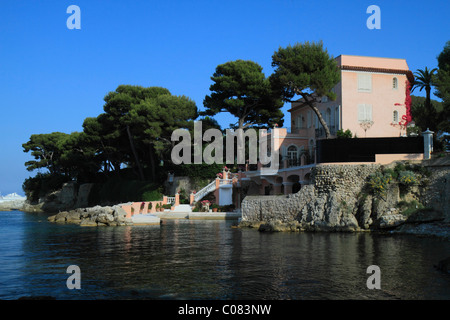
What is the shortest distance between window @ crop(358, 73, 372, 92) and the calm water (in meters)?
15.6

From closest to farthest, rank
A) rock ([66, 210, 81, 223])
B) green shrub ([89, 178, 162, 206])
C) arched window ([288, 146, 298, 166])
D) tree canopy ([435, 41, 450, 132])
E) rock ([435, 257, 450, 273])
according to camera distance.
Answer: rock ([435, 257, 450, 273]) → tree canopy ([435, 41, 450, 132]) → arched window ([288, 146, 298, 166]) → rock ([66, 210, 81, 223]) → green shrub ([89, 178, 162, 206])

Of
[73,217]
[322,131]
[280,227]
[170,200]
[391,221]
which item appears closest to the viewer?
[391,221]

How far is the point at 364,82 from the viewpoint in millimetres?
36781

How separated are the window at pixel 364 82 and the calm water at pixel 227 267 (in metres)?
15.6

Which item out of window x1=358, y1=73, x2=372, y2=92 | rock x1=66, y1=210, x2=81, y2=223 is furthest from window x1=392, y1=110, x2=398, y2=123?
rock x1=66, y1=210, x2=81, y2=223

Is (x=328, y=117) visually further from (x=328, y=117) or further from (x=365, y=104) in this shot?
(x=365, y=104)

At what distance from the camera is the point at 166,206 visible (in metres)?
46.3

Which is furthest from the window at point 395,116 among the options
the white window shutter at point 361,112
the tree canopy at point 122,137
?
the tree canopy at point 122,137

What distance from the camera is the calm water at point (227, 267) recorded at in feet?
40.1

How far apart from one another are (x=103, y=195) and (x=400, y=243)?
49.6 metres

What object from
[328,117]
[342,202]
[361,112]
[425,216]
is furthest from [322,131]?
[425,216]

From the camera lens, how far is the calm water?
12.2 m

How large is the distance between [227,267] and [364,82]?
85.6 feet

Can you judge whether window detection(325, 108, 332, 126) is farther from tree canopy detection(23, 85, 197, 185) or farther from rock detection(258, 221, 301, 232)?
tree canopy detection(23, 85, 197, 185)
